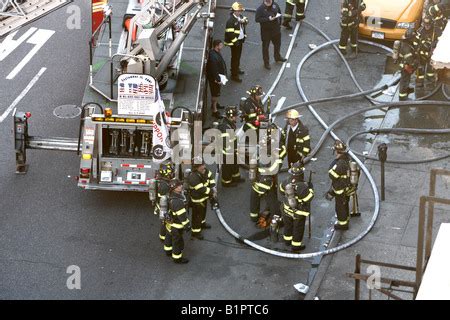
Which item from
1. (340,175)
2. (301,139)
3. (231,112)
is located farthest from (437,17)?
(340,175)

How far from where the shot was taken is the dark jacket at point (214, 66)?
879 inches

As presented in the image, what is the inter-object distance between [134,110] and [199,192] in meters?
2.03

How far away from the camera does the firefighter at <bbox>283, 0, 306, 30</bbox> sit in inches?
1033

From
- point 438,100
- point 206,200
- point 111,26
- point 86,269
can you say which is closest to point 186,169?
point 206,200

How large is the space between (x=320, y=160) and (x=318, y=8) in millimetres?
7321

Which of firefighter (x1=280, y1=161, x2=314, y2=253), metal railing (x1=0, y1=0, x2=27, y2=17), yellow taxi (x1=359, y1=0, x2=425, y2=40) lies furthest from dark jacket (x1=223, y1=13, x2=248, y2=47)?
firefighter (x1=280, y1=161, x2=314, y2=253)

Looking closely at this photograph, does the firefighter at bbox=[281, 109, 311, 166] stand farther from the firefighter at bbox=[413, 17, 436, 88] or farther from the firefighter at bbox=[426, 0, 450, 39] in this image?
the firefighter at bbox=[426, 0, 450, 39]

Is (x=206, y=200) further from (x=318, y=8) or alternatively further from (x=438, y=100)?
(x=318, y=8)

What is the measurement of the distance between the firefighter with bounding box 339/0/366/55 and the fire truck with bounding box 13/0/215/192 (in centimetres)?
448

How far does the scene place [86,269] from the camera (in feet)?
60.2

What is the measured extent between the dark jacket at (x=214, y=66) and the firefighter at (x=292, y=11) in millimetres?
4370

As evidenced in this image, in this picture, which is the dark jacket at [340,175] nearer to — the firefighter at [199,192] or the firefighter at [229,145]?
the firefighter at [199,192]

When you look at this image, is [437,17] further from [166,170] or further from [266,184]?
[166,170]

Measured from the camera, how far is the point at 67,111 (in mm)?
23172
